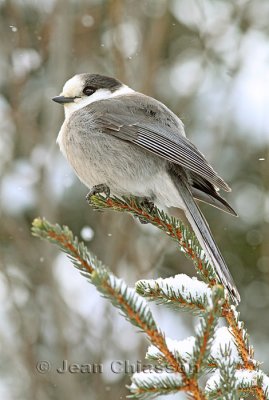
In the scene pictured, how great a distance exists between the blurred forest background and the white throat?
1.40 m

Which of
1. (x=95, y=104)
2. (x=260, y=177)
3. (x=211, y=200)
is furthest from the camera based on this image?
(x=260, y=177)

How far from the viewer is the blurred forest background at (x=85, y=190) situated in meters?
5.03

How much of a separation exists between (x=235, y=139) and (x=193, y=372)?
4.74 meters

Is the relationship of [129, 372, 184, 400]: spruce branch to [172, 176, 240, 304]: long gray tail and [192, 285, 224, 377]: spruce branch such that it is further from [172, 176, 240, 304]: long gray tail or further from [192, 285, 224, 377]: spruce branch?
[172, 176, 240, 304]: long gray tail

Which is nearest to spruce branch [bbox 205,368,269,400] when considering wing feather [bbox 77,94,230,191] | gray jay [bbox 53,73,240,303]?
gray jay [bbox 53,73,240,303]

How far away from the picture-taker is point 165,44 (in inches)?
255

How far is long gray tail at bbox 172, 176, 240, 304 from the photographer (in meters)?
1.94

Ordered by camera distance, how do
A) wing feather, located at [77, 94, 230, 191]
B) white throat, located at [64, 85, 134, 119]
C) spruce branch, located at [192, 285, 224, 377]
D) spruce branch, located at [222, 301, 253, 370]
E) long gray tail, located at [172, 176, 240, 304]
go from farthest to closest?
white throat, located at [64, 85, 134, 119] → wing feather, located at [77, 94, 230, 191] → long gray tail, located at [172, 176, 240, 304] → spruce branch, located at [222, 301, 253, 370] → spruce branch, located at [192, 285, 224, 377]

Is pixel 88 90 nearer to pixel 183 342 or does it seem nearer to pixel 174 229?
pixel 174 229

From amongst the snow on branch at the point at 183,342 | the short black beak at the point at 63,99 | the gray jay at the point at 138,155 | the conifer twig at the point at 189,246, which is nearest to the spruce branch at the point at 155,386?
the snow on branch at the point at 183,342

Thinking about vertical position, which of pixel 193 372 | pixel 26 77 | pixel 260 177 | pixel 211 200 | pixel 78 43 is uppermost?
pixel 78 43

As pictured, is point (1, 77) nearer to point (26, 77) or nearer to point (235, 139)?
point (26, 77)

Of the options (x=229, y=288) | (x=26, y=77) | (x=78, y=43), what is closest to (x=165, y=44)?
(x=78, y=43)

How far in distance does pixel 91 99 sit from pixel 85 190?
2.45 metres
